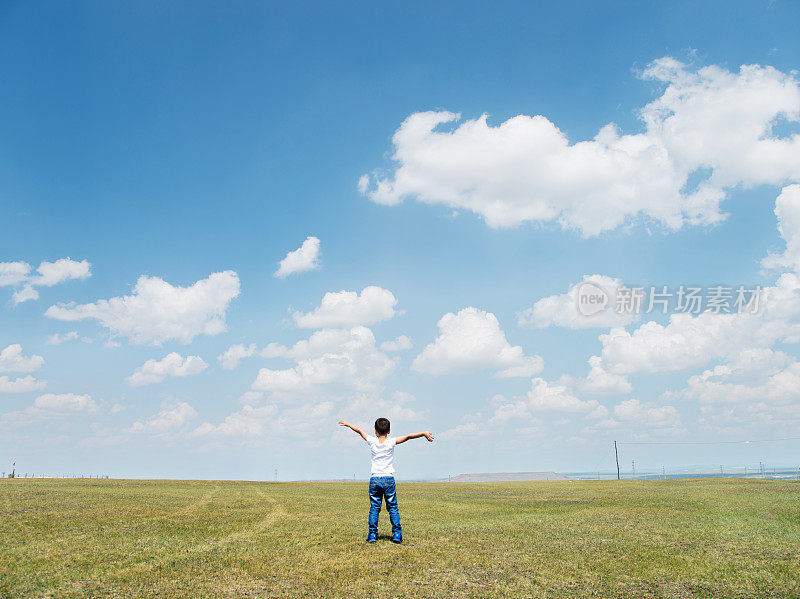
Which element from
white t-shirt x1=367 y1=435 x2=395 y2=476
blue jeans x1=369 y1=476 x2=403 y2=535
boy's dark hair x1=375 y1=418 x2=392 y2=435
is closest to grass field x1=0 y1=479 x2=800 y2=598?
blue jeans x1=369 y1=476 x2=403 y2=535

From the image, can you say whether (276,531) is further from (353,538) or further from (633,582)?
(633,582)

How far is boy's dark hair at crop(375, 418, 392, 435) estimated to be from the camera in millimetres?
14016

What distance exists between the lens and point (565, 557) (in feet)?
41.5

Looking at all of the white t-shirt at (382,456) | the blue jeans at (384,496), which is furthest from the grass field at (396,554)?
the white t-shirt at (382,456)

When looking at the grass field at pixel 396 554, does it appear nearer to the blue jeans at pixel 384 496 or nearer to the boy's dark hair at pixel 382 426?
the blue jeans at pixel 384 496

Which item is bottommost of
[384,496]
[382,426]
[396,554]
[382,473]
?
[396,554]

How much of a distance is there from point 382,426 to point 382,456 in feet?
2.45

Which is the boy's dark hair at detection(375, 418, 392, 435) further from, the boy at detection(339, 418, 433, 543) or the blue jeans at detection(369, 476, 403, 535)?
the blue jeans at detection(369, 476, 403, 535)

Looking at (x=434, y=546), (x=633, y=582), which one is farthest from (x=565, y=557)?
(x=434, y=546)

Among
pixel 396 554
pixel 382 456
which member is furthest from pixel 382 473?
pixel 396 554

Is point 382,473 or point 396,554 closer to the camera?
point 396,554

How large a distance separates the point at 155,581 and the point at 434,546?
6.40m

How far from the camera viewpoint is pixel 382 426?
46.0 feet

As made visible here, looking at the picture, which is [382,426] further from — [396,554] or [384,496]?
[396,554]
